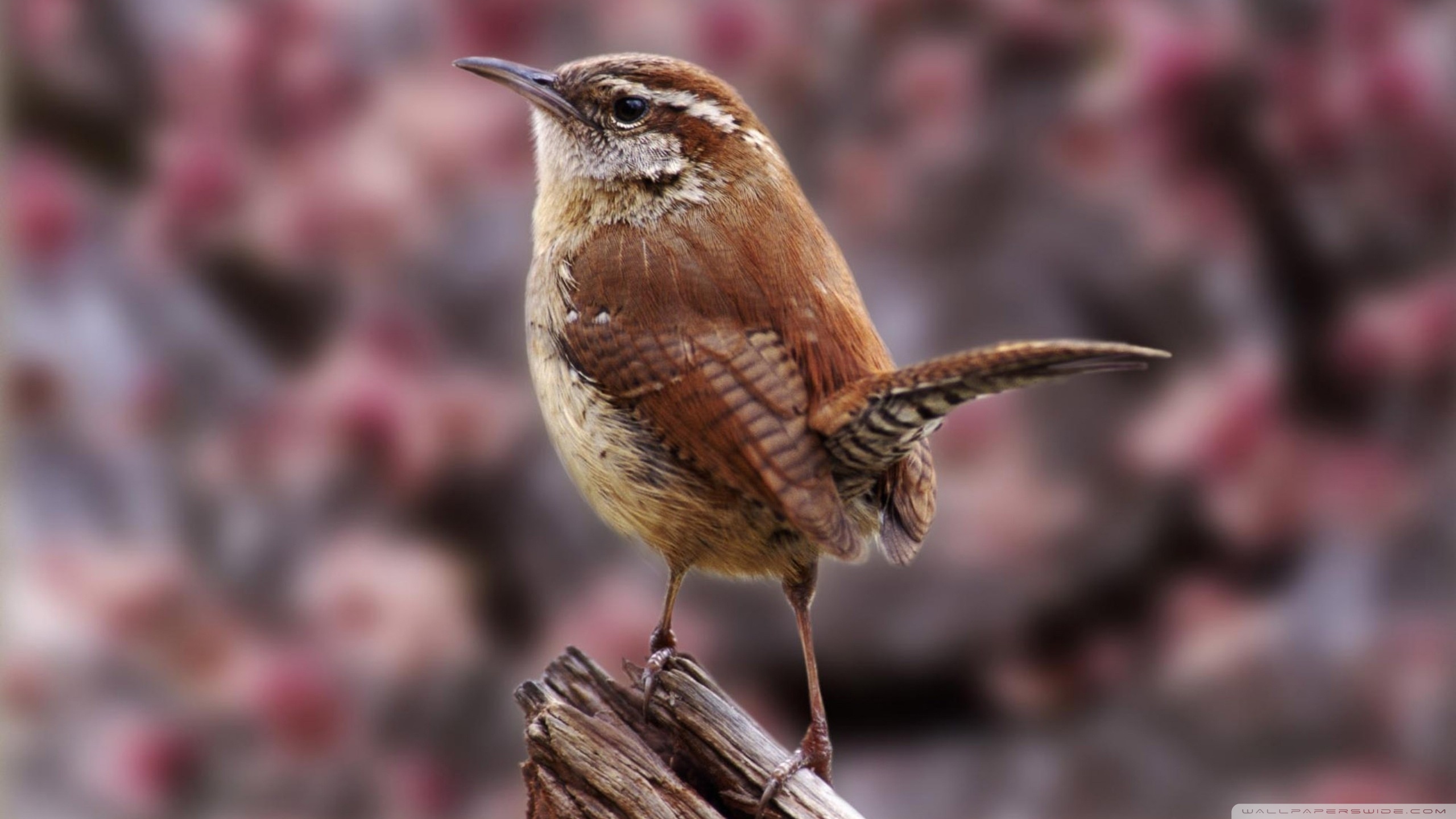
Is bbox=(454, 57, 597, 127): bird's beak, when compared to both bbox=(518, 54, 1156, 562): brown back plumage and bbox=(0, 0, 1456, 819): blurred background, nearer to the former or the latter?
bbox=(518, 54, 1156, 562): brown back plumage

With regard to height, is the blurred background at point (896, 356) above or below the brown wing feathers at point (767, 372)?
above

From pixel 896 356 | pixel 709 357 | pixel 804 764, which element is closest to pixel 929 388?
pixel 709 357

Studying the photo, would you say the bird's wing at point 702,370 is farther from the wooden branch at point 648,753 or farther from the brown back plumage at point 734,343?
the wooden branch at point 648,753

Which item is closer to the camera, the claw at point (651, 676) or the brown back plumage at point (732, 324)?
the brown back plumage at point (732, 324)

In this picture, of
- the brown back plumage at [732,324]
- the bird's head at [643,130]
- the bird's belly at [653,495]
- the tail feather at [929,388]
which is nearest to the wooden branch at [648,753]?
the bird's belly at [653,495]

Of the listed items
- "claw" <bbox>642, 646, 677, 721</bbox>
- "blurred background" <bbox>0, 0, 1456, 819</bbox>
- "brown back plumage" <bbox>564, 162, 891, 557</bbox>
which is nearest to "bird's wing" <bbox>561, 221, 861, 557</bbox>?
"brown back plumage" <bbox>564, 162, 891, 557</bbox>

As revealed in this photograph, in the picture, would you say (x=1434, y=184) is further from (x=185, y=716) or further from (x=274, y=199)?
(x=185, y=716)

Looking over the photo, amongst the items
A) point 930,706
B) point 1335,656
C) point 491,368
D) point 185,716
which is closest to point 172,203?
point 491,368

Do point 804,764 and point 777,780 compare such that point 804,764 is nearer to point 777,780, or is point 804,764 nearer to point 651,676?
point 777,780
